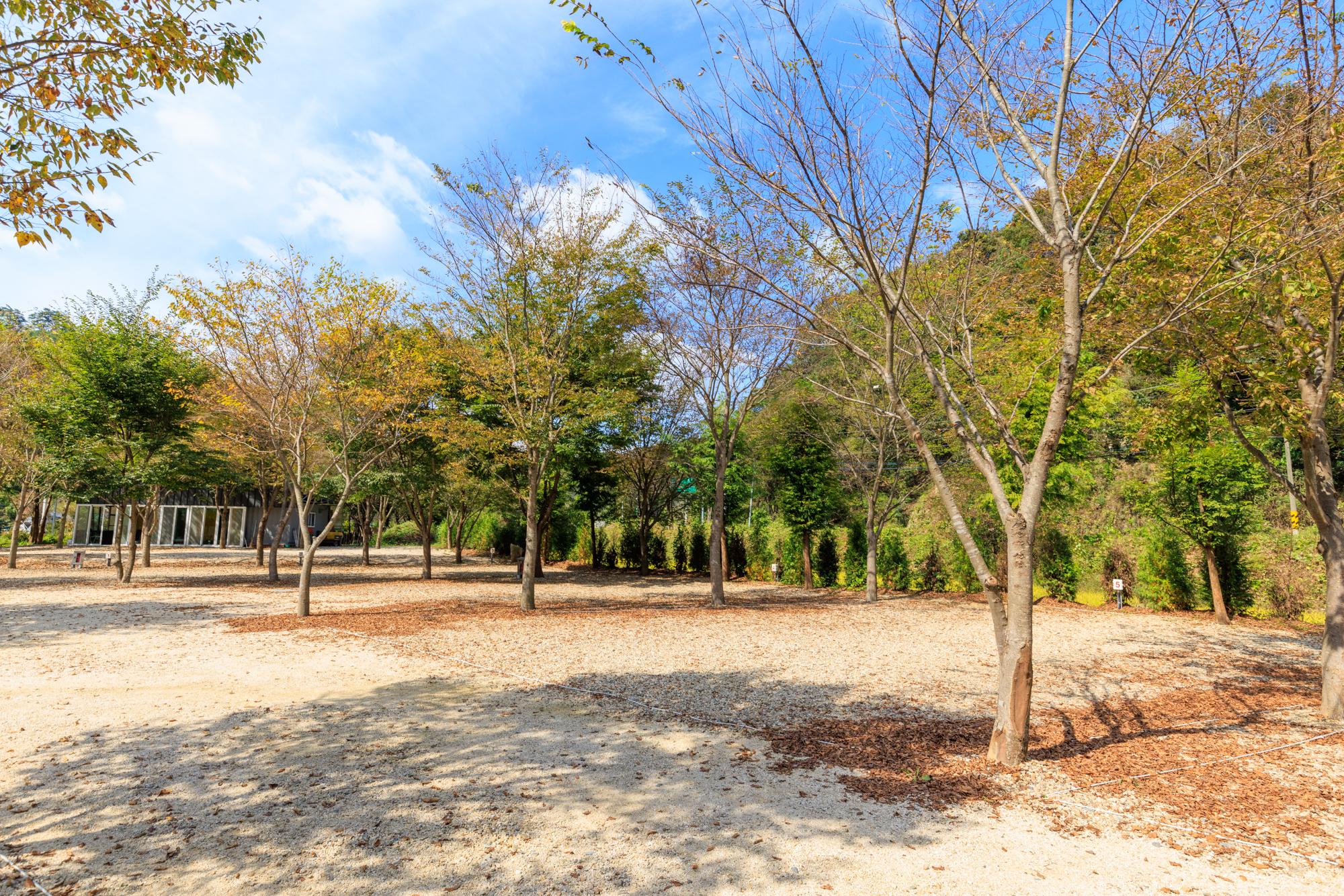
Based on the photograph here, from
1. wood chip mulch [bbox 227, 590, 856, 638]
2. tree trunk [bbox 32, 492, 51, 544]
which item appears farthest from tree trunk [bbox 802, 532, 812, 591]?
tree trunk [bbox 32, 492, 51, 544]

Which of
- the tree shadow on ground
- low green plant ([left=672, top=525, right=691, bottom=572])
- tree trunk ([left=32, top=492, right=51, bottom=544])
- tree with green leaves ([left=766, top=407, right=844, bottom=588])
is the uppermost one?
tree with green leaves ([left=766, top=407, right=844, bottom=588])

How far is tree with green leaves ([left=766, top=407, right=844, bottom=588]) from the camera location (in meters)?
18.4

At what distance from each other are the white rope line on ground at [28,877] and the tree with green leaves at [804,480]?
1652cm

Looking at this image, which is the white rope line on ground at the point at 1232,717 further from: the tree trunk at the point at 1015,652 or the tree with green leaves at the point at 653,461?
the tree with green leaves at the point at 653,461

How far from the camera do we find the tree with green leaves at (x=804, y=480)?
18.4 m

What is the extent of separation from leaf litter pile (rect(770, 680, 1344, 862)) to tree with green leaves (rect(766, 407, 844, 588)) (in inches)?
482

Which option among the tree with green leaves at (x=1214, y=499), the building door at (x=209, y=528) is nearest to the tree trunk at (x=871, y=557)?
the tree with green leaves at (x=1214, y=499)

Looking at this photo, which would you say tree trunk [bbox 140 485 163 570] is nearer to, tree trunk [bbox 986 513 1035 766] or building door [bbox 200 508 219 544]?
building door [bbox 200 508 219 544]

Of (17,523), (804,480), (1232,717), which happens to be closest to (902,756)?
(1232,717)

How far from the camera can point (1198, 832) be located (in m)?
3.48

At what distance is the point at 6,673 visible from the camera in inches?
267

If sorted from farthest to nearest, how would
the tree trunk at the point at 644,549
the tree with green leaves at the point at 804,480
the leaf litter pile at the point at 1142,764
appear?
the tree trunk at the point at 644,549 < the tree with green leaves at the point at 804,480 < the leaf litter pile at the point at 1142,764

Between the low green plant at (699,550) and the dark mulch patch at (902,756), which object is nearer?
the dark mulch patch at (902,756)

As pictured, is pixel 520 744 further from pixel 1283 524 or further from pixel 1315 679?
pixel 1283 524
